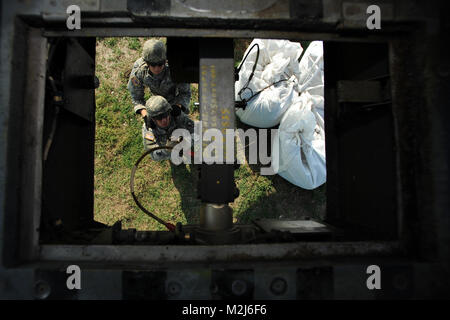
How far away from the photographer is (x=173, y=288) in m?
1.07

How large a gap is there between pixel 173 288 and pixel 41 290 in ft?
1.74

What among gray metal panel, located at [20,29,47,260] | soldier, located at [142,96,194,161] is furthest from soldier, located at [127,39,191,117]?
gray metal panel, located at [20,29,47,260]

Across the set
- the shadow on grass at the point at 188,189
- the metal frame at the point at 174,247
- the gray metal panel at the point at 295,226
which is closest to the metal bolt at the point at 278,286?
the metal frame at the point at 174,247

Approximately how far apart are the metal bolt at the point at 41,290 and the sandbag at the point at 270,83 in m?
2.34

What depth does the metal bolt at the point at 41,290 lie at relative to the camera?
1.06 m

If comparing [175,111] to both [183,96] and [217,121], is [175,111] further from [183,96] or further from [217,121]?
[217,121]

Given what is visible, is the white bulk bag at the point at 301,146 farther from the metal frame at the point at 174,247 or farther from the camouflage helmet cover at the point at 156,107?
the metal frame at the point at 174,247

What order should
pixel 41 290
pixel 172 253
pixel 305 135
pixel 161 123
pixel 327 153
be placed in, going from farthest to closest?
pixel 305 135
pixel 161 123
pixel 327 153
pixel 172 253
pixel 41 290

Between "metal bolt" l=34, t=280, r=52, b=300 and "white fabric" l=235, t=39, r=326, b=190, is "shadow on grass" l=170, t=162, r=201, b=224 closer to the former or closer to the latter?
"white fabric" l=235, t=39, r=326, b=190

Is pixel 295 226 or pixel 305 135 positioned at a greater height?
pixel 305 135

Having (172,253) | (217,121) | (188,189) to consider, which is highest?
(217,121)

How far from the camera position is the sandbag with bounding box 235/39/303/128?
2924 mm

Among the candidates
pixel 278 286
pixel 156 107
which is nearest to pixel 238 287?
pixel 278 286

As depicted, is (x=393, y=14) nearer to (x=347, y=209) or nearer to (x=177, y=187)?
(x=347, y=209)
